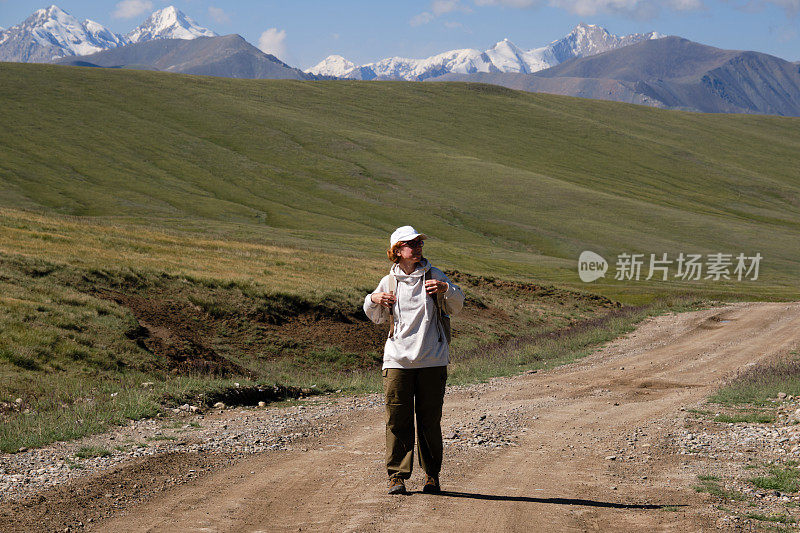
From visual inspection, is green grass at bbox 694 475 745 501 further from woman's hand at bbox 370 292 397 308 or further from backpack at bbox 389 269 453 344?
woman's hand at bbox 370 292 397 308

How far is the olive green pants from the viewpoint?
28.6ft

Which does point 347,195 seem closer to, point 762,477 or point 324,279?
point 324,279

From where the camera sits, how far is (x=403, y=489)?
861 cm

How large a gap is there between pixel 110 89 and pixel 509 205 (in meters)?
105

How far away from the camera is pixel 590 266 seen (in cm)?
8825

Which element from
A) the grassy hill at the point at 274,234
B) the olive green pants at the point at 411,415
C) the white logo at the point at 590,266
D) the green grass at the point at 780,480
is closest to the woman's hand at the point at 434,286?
the olive green pants at the point at 411,415

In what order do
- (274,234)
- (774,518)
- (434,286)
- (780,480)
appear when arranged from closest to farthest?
(774,518) < (434,286) < (780,480) < (274,234)

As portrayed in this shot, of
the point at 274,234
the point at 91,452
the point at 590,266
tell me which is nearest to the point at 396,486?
the point at 91,452

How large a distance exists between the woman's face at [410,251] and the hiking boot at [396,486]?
2.61 m

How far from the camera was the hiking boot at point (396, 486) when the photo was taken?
857 centimetres

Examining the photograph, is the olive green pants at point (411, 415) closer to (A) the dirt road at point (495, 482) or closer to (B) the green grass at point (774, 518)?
(A) the dirt road at point (495, 482)

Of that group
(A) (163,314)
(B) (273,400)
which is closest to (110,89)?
(A) (163,314)

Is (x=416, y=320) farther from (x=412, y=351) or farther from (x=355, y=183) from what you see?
(x=355, y=183)

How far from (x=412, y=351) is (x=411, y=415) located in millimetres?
857
